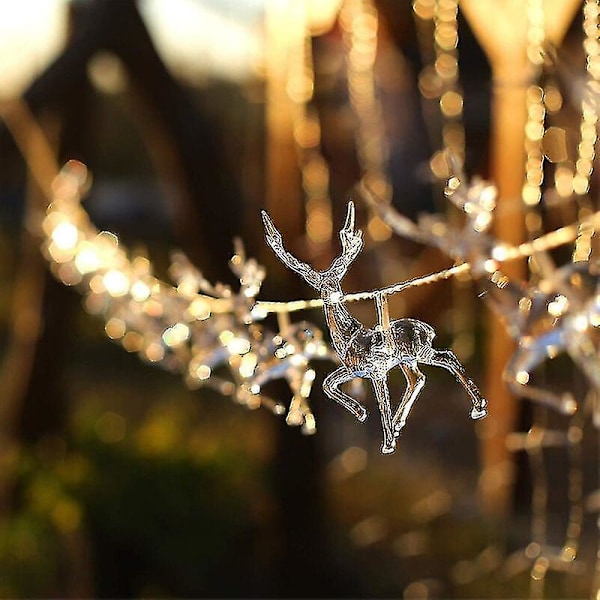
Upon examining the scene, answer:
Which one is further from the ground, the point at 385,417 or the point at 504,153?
the point at 504,153

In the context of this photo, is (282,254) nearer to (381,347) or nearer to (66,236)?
(381,347)

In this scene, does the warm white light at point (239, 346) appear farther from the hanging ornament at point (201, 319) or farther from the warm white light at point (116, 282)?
the warm white light at point (116, 282)

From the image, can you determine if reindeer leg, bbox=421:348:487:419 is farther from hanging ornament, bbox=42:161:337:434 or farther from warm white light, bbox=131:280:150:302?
warm white light, bbox=131:280:150:302

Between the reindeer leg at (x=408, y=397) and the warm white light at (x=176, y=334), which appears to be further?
the warm white light at (x=176, y=334)

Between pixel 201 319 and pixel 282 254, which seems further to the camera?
pixel 201 319

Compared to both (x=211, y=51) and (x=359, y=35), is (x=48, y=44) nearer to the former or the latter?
(x=359, y=35)

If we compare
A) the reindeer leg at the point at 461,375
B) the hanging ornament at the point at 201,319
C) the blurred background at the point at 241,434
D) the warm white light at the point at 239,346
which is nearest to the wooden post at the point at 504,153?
the blurred background at the point at 241,434

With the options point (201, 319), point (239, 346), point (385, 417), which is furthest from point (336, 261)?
point (201, 319)

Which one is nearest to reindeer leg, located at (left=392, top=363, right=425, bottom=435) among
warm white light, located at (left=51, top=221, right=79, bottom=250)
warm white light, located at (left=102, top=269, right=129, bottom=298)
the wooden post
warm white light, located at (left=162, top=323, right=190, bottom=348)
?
warm white light, located at (left=162, top=323, right=190, bottom=348)
